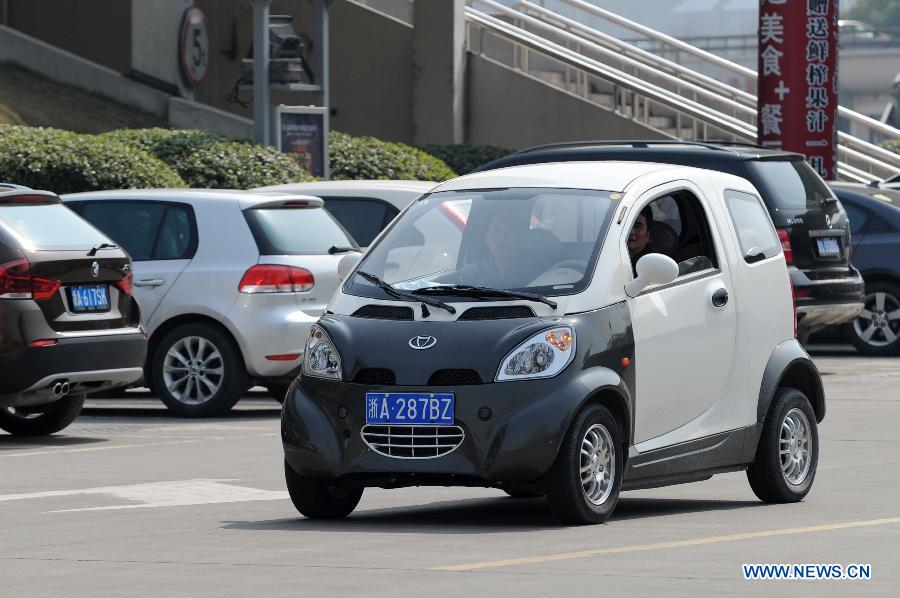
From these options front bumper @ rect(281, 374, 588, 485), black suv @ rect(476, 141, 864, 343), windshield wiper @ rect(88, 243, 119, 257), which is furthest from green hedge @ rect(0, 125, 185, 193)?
front bumper @ rect(281, 374, 588, 485)

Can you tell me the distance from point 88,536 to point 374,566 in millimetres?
1739

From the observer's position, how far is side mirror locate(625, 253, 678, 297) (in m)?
9.16

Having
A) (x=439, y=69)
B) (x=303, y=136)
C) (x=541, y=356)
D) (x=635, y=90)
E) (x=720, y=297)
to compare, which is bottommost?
(x=541, y=356)

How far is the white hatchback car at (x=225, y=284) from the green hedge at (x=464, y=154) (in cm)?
1577

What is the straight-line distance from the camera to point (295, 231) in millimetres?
15367

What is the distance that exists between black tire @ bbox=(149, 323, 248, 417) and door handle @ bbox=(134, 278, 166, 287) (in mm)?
360

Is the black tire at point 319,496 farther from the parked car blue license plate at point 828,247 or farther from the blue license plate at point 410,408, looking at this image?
the parked car blue license plate at point 828,247

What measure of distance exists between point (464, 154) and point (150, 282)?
17.0 metres

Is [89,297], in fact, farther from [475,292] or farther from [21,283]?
[475,292]

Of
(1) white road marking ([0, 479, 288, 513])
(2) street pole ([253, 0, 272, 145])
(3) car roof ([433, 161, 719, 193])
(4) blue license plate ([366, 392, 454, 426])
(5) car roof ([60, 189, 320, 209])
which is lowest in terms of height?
(1) white road marking ([0, 479, 288, 513])

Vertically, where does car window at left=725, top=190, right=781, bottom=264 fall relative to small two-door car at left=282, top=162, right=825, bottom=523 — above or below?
above

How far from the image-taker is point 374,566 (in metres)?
7.77

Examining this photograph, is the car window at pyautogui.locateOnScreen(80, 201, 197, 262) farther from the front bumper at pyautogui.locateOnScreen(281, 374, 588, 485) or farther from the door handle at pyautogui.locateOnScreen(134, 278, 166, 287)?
the front bumper at pyautogui.locateOnScreen(281, 374, 588, 485)

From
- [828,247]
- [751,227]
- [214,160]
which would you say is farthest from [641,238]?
[214,160]
